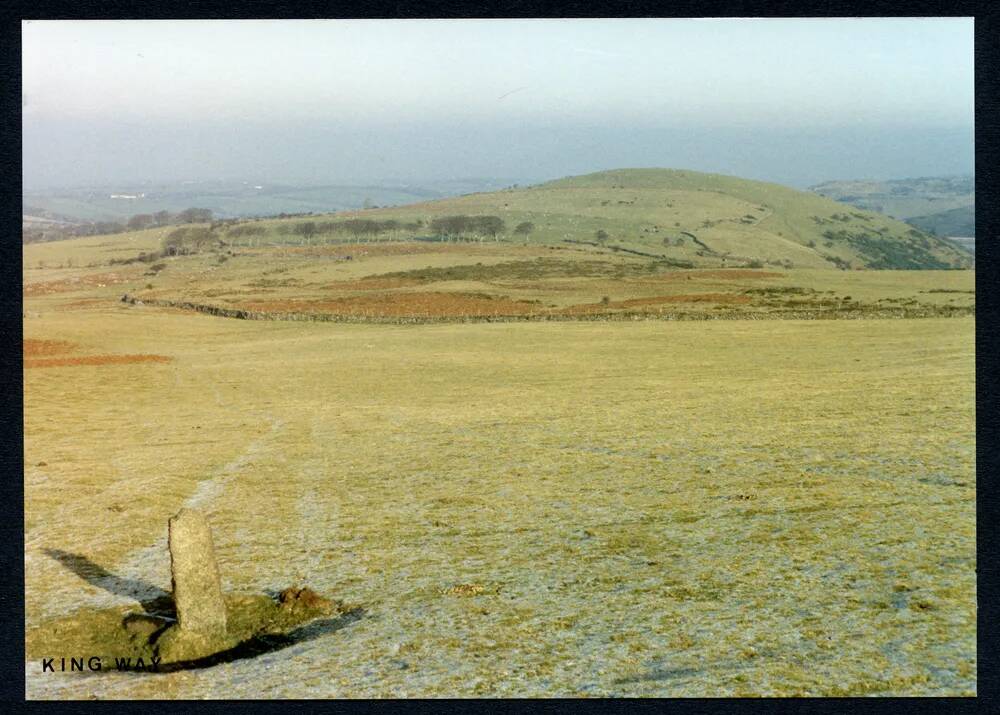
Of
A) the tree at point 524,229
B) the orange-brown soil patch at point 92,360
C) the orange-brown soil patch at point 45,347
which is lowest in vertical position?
the orange-brown soil patch at point 92,360

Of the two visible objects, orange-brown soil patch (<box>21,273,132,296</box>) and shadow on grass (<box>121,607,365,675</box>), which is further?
orange-brown soil patch (<box>21,273,132,296</box>)

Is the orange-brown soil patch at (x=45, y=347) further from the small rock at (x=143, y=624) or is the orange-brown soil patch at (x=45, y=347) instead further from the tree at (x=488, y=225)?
the tree at (x=488, y=225)

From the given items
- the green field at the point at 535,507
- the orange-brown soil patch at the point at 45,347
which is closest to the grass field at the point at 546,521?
the green field at the point at 535,507

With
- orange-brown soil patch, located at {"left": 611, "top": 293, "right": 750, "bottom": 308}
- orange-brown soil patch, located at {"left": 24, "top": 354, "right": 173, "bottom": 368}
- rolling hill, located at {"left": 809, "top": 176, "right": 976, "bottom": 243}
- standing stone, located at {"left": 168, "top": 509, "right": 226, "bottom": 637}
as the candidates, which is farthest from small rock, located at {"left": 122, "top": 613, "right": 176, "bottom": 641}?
rolling hill, located at {"left": 809, "top": 176, "right": 976, "bottom": 243}

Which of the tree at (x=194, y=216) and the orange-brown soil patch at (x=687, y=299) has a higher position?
the tree at (x=194, y=216)

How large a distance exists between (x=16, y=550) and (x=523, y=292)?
194 feet

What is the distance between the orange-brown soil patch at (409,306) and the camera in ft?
208

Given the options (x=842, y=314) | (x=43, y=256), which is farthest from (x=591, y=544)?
(x=43, y=256)

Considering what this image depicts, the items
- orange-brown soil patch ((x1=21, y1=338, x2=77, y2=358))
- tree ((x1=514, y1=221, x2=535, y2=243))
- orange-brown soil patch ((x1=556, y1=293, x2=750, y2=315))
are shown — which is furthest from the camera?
tree ((x1=514, y1=221, x2=535, y2=243))

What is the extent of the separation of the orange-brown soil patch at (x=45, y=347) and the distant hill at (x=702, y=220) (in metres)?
59.8

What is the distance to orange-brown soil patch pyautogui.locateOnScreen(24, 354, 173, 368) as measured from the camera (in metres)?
40.0

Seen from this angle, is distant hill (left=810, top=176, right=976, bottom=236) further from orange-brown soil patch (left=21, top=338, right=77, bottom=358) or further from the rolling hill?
orange-brown soil patch (left=21, top=338, right=77, bottom=358)

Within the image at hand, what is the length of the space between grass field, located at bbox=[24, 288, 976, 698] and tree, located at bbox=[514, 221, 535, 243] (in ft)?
250

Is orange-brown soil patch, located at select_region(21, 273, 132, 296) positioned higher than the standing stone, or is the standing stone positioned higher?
orange-brown soil patch, located at select_region(21, 273, 132, 296)
